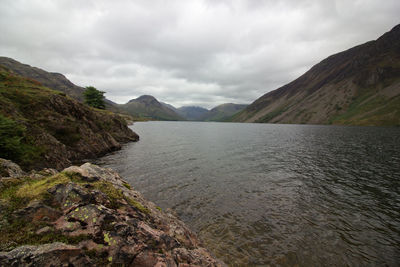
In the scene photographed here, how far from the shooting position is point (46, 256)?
434 centimetres

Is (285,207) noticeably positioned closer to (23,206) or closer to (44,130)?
(23,206)

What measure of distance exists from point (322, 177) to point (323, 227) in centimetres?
1460

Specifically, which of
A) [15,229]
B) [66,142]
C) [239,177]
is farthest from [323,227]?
[66,142]

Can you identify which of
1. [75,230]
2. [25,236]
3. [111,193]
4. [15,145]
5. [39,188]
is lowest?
[75,230]

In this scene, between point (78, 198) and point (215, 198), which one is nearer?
point (78, 198)

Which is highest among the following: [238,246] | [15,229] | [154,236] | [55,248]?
[15,229]

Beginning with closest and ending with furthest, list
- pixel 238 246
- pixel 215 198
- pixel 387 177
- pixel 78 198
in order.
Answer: pixel 78 198 < pixel 238 246 < pixel 215 198 < pixel 387 177

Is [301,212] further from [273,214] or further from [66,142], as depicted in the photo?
[66,142]

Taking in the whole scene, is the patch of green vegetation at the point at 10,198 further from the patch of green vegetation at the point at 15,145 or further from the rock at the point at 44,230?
the patch of green vegetation at the point at 15,145

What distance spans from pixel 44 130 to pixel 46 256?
94.6 feet

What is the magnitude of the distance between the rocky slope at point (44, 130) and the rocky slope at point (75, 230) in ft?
57.2

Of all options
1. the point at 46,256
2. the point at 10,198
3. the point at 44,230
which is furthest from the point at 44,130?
the point at 46,256

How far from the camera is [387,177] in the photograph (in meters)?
25.7

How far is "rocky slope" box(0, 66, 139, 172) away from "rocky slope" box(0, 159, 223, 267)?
57.2 ft
